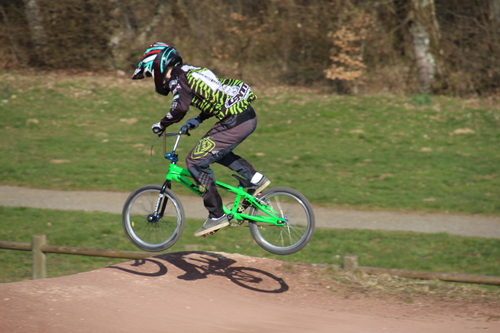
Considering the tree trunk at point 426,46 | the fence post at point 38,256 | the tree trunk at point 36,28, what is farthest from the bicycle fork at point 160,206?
the tree trunk at point 36,28

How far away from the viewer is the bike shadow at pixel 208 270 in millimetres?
7285

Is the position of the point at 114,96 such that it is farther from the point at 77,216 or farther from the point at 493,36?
the point at 493,36

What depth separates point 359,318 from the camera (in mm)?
6395

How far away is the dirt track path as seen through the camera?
985cm

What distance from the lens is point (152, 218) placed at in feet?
21.3

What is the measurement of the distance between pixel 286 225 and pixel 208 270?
1548mm

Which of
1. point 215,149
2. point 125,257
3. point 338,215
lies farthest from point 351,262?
point 338,215

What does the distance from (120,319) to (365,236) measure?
15.6 feet

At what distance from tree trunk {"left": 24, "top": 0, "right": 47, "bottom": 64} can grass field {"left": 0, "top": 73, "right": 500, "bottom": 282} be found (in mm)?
921

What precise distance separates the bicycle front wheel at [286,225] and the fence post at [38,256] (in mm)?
2666

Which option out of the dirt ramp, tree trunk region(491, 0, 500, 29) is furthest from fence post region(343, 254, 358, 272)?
tree trunk region(491, 0, 500, 29)

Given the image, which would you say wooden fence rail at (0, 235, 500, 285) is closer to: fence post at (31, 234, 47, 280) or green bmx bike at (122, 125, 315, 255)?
fence post at (31, 234, 47, 280)

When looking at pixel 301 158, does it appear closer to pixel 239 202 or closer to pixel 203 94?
pixel 239 202

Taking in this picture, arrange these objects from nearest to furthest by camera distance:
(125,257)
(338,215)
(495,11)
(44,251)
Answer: (125,257) → (44,251) → (338,215) → (495,11)
